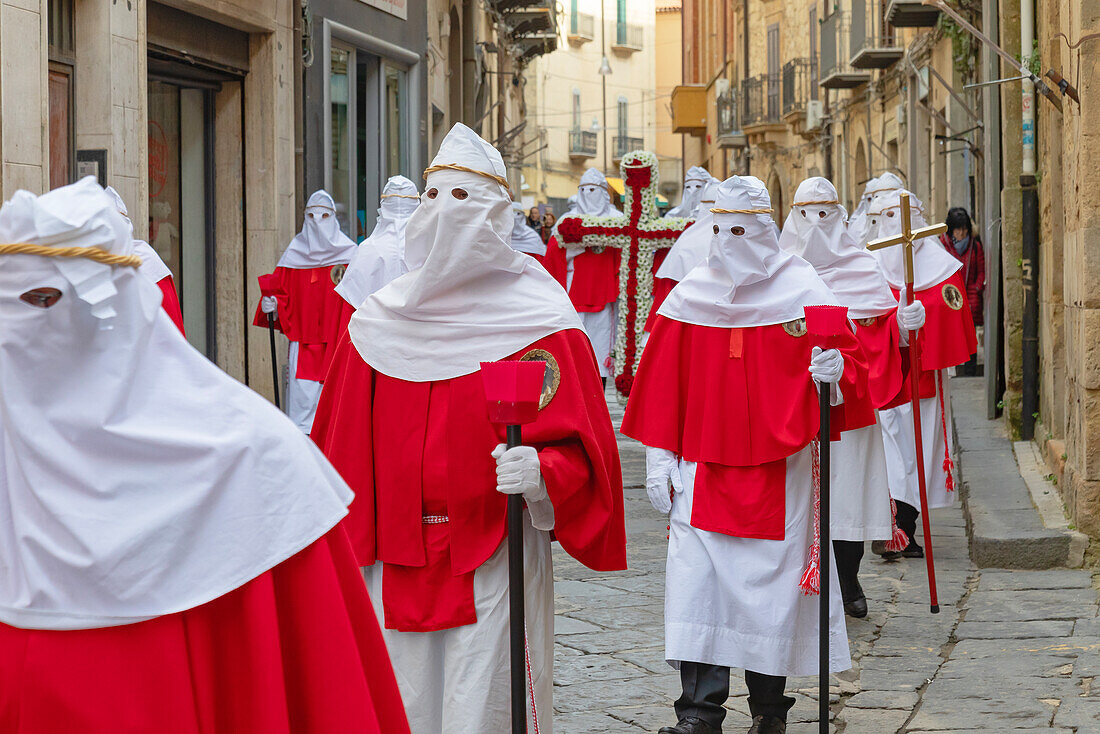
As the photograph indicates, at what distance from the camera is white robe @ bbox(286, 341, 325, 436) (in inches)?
454

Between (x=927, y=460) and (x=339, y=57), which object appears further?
(x=339, y=57)

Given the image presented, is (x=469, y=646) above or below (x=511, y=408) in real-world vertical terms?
below

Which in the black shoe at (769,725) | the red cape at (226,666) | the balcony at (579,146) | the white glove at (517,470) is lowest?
the black shoe at (769,725)

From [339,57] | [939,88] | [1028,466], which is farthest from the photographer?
[939,88]

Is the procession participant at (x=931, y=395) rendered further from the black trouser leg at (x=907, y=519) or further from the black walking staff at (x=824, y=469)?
the black walking staff at (x=824, y=469)

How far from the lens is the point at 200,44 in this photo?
11727mm

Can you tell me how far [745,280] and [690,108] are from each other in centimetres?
4506

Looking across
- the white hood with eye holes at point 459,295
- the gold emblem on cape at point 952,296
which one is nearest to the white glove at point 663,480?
the white hood with eye holes at point 459,295

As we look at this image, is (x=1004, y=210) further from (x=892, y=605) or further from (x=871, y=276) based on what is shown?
(x=892, y=605)

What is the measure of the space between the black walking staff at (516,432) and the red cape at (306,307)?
7853 millimetres

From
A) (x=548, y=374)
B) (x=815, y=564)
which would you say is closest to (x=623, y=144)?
(x=815, y=564)

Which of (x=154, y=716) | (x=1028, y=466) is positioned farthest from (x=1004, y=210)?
(x=154, y=716)

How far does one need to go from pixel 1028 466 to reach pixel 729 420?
5399 millimetres

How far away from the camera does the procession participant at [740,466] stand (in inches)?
207
